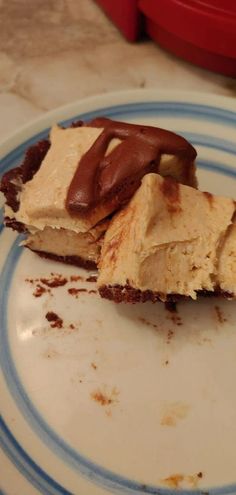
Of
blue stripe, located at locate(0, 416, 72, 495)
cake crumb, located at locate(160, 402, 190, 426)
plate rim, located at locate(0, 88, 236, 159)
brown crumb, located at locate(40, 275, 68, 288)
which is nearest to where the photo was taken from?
blue stripe, located at locate(0, 416, 72, 495)

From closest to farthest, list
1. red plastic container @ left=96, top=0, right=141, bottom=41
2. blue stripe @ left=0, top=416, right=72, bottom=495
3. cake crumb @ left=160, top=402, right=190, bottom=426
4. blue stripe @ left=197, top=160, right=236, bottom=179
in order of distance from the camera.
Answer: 1. blue stripe @ left=0, top=416, right=72, bottom=495
2. cake crumb @ left=160, top=402, right=190, bottom=426
3. blue stripe @ left=197, top=160, right=236, bottom=179
4. red plastic container @ left=96, top=0, right=141, bottom=41

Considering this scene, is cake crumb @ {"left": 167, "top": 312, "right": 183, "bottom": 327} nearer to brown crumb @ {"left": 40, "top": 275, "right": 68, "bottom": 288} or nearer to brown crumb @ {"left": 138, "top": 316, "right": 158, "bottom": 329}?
brown crumb @ {"left": 138, "top": 316, "right": 158, "bottom": 329}

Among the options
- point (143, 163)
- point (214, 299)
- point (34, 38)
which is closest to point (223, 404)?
point (214, 299)

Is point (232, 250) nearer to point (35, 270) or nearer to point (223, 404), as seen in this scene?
point (223, 404)

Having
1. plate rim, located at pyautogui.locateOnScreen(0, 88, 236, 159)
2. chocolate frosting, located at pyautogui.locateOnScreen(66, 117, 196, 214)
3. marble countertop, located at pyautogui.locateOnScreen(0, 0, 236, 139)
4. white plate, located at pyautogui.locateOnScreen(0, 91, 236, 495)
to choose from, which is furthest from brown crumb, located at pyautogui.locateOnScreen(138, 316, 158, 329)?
marble countertop, located at pyautogui.locateOnScreen(0, 0, 236, 139)

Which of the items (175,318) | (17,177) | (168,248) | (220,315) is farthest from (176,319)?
(17,177)

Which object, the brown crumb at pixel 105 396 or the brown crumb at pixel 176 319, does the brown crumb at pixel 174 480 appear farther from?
the brown crumb at pixel 176 319
